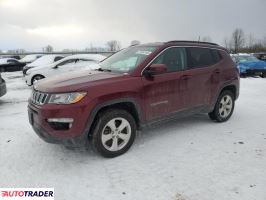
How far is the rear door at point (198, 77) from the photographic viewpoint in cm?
495

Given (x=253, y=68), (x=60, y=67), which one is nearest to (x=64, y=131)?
(x=60, y=67)

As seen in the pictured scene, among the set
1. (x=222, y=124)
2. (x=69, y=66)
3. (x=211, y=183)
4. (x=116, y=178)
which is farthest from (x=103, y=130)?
(x=69, y=66)

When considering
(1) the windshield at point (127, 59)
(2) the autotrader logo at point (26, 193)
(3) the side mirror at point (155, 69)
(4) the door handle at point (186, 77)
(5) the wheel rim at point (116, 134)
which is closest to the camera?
(2) the autotrader logo at point (26, 193)

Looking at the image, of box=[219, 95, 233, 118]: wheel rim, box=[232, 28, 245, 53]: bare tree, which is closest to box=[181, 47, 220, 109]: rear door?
box=[219, 95, 233, 118]: wheel rim

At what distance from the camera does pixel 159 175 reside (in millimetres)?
3588

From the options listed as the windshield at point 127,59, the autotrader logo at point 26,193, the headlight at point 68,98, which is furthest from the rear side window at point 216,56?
the autotrader logo at point 26,193

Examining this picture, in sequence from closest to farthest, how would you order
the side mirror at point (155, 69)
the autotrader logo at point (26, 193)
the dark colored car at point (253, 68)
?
the autotrader logo at point (26, 193)
the side mirror at point (155, 69)
the dark colored car at point (253, 68)

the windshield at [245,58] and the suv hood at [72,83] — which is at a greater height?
the windshield at [245,58]

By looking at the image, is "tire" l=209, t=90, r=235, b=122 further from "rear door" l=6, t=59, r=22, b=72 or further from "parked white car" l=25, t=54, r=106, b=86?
"rear door" l=6, t=59, r=22, b=72

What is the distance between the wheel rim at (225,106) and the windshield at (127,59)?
7.26 ft

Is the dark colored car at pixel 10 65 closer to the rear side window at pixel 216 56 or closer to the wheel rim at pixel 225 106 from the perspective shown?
the rear side window at pixel 216 56

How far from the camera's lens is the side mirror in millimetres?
4168

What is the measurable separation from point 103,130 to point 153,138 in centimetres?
132

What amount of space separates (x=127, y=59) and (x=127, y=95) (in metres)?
1.02
